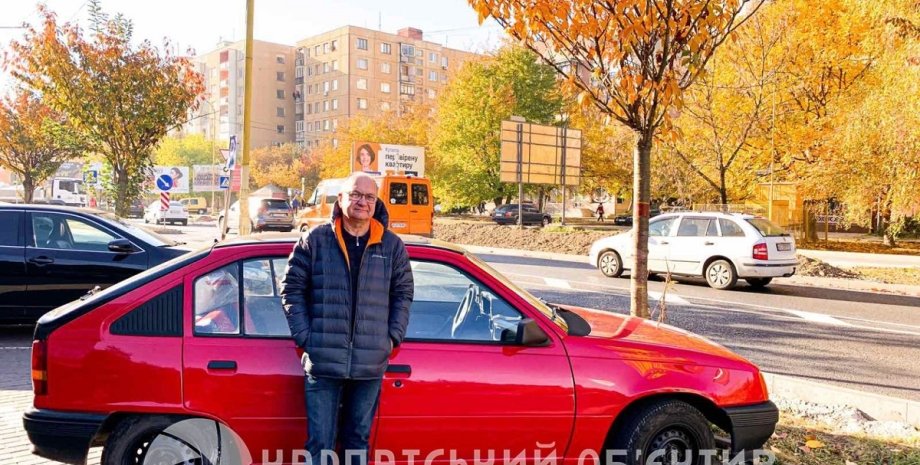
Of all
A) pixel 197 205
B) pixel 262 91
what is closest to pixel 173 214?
pixel 197 205

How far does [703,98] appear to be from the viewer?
26.5 meters

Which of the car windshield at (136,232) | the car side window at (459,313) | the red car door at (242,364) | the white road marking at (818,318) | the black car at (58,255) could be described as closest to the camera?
the red car door at (242,364)

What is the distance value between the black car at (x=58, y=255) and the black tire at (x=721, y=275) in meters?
10.9

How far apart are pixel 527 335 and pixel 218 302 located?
1.65m

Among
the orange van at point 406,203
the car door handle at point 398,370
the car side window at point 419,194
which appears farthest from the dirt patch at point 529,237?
the car door handle at point 398,370

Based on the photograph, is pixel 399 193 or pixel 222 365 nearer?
pixel 222 365

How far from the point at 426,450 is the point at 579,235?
22.1 m

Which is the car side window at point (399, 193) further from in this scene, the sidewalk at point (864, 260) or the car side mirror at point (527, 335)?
the car side mirror at point (527, 335)

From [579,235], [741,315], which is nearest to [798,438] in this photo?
[741,315]

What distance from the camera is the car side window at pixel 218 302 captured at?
11.4 feet

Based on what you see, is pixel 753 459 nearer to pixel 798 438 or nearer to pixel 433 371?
pixel 798 438

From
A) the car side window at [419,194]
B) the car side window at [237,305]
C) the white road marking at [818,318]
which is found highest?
the car side window at [419,194]

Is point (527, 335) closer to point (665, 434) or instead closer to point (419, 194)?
point (665, 434)

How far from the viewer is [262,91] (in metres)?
106
